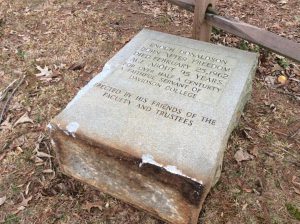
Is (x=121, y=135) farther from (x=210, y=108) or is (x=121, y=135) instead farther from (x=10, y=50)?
(x=10, y=50)

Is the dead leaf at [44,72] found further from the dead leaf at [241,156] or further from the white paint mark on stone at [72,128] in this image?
the dead leaf at [241,156]

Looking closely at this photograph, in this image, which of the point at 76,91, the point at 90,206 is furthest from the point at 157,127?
the point at 76,91

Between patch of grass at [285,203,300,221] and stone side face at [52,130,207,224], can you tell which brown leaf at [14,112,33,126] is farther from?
patch of grass at [285,203,300,221]

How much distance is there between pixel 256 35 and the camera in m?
2.95

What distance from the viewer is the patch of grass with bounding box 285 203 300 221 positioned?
2.54 meters

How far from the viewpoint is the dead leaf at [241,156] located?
2908mm

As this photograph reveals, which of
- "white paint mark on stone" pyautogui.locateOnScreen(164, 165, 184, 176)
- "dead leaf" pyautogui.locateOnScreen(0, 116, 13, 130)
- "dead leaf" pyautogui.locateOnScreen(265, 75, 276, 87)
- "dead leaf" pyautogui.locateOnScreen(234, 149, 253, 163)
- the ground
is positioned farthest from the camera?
"dead leaf" pyautogui.locateOnScreen(265, 75, 276, 87)

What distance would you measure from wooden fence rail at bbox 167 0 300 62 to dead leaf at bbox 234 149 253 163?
2.91 feet

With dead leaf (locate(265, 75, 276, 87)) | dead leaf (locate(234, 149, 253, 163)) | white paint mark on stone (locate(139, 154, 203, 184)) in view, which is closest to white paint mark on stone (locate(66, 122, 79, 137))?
white paint mark on stone (locate(139, 154, 203, 184))

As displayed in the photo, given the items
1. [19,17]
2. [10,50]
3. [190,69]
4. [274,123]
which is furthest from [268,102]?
[19,17]

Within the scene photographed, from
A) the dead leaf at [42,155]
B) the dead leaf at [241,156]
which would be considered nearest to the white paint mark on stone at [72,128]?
the dead leaf at [42,155]

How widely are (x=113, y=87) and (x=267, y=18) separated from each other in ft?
9.55

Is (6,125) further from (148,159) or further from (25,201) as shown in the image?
(148,159)

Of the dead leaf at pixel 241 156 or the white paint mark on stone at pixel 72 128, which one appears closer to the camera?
the white paint mark on stone at pixel 72 128
